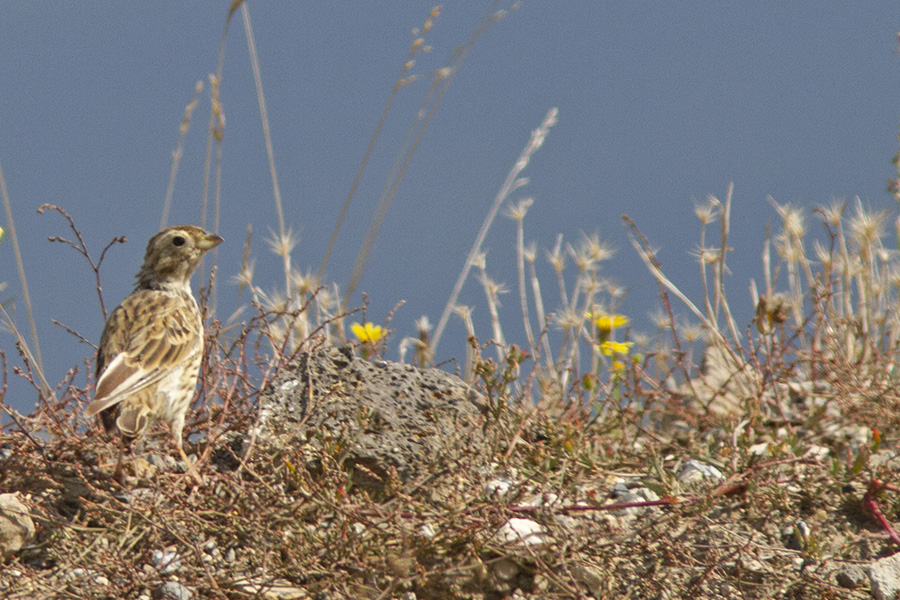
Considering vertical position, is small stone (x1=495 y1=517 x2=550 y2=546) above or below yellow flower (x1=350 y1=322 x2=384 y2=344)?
below

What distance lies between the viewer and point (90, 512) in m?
3.90

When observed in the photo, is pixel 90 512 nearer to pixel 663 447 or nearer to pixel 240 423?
pixel 240 423

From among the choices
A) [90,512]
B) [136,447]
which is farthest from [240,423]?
[90,512]

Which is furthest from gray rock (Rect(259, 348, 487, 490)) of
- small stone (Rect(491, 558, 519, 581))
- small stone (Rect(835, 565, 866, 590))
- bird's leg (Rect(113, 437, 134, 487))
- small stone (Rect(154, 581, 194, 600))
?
small stone (Rect(835, 565, 866, 590))

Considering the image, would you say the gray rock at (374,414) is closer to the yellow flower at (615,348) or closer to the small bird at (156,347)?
the small bird at (156,347)

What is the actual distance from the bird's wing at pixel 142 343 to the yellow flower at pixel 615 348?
2.35 meters

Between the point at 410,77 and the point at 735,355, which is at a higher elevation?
the point at 410,77

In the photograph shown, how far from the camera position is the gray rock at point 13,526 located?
3906mm

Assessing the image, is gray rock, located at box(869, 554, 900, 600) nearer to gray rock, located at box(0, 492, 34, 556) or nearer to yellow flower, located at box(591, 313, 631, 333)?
yellow flower, located at box(591, 313, 631, 333)

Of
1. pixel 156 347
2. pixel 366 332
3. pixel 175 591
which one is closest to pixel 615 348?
pixel 366 332

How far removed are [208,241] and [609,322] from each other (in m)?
2.48

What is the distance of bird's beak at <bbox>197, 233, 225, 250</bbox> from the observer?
212 inches

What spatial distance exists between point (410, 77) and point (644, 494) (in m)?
3.49

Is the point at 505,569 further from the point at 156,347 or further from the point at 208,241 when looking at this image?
the point at 208,241
